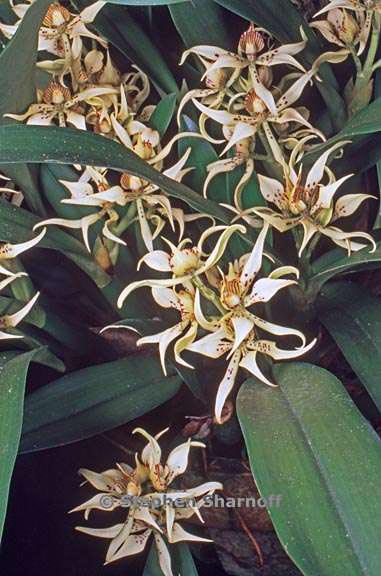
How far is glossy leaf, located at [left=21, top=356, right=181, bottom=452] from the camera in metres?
0.64

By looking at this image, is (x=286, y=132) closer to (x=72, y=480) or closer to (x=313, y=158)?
(x=313, y=158)

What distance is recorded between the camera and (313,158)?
69cm

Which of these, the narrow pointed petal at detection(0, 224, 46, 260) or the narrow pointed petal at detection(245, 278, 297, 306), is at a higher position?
the narrow pointed petal at detection(0, 224, 46, 260)

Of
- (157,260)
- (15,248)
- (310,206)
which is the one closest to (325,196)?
(310,206)

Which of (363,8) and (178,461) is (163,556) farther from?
(363,8)

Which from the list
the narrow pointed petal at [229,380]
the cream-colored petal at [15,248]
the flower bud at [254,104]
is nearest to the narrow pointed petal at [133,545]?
the narrow pointed petal at [229,380]

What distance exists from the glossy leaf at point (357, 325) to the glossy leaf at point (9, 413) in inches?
9.3

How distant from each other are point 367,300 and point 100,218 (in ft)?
0.73

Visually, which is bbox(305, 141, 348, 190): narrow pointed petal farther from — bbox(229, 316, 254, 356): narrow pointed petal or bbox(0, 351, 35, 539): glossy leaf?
bbox(0, 351, 35, 539): glossy leaf

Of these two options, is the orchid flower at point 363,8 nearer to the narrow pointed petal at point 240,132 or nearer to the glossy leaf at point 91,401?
the narrow pointed petal at point 240,132

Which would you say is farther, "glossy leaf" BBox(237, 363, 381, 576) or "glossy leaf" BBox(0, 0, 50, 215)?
"glossy leaf" BBox(0, 0, 50, 215)

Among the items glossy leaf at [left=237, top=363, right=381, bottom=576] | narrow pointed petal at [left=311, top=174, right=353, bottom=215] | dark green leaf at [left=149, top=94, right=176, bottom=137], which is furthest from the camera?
dark green leaf at [left=149, top=94, right=176, bottom=137]

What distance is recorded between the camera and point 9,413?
56cm

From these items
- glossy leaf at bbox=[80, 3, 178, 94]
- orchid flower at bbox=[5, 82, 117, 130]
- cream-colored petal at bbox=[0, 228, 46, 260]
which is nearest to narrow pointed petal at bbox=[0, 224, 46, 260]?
cream-colored petal at bbox=[0, 228, 46, 260]
